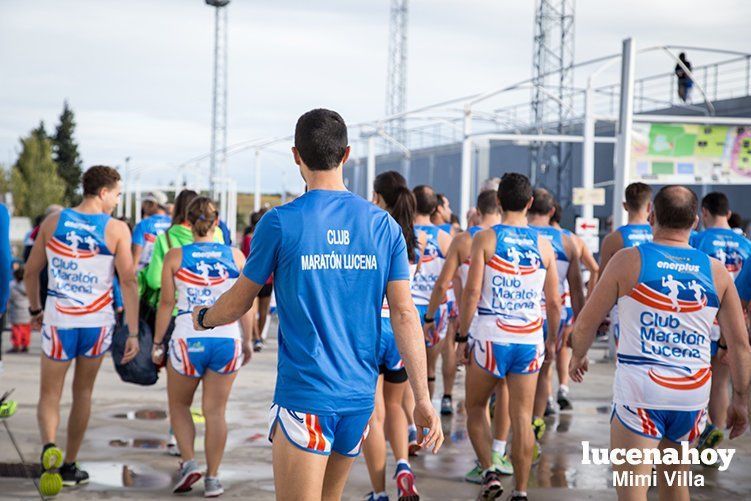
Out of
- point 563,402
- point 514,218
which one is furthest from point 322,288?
point 563,402

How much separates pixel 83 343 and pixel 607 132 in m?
27.9

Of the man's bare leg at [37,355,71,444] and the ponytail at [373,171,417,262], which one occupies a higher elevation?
the ponytail at [373,171,417,262]

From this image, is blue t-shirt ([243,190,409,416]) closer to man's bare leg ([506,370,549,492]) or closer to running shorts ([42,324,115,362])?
man's bare leg ([506,370,549,492])

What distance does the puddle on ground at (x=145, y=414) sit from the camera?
9297 mm

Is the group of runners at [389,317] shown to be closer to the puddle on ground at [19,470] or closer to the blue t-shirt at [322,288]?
the blue t-shirt at [322,288]

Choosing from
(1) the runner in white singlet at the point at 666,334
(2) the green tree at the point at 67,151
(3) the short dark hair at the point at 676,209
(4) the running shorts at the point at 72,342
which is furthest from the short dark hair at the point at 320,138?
(2) the green tree at the point at 67,151

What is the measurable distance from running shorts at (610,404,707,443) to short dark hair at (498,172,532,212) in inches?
80.3

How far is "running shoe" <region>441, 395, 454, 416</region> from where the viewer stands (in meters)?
9.59

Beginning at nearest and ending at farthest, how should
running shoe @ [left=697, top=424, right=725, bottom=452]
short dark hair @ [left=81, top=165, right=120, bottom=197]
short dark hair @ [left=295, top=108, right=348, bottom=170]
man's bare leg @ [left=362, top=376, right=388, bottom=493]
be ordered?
short dark hair @ [left=295, top=108, right=348, bottom=170], man's bare leg @ [left=362, top=376, right=388, bottom=493], short dark hair @ [left=81, top=165, right=120, bottom=197], running shoe @ [left=697, top=424, right=725, bottom=452]

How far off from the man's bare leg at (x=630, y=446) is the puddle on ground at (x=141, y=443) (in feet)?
14.6

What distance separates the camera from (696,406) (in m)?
4.62

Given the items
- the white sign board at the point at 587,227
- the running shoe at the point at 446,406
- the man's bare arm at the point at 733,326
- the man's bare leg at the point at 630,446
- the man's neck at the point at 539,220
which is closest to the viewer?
the man's bare leg at the point at 630,446

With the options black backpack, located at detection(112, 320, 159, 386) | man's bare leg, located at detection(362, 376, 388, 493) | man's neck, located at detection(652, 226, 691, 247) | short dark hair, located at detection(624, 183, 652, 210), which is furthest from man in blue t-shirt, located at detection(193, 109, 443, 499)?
short dark hair, located at detection(624, 183, 652, 210)

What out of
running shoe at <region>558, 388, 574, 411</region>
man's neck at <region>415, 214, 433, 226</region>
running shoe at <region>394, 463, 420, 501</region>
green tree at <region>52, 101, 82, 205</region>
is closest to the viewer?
running shoe at <region>394, 463, 420, 501</region>
